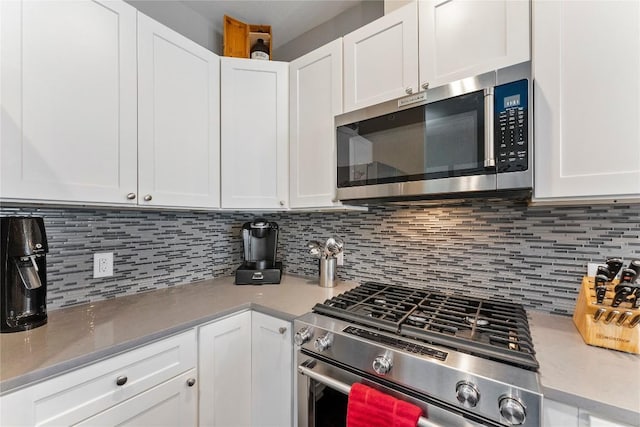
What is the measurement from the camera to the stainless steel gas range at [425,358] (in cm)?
72

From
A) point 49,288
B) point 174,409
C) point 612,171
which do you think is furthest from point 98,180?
point 612,171

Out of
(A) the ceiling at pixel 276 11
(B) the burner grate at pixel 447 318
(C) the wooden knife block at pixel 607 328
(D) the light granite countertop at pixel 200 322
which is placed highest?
(A) the ceiling at pixel 276 11

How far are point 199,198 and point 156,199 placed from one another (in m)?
0.22

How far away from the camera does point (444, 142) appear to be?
1.06m

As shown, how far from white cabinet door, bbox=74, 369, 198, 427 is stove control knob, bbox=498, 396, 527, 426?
3.62ft

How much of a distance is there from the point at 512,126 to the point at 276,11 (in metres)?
1.62

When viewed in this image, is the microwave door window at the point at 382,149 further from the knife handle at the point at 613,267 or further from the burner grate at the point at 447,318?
the knife handle at the point at 613,267

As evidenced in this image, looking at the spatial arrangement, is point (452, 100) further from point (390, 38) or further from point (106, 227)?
point (106, 227)

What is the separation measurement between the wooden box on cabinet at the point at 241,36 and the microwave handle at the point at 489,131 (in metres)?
1.43

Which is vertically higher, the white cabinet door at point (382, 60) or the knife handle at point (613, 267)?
the white cabinet door at point (382, 60)

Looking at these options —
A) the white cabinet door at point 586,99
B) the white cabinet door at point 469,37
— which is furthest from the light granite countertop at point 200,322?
the white cabinet door at point 469,37

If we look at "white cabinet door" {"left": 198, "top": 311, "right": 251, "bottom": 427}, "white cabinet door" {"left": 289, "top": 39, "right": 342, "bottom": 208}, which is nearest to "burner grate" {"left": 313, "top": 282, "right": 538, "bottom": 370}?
"white cabinet door" {"left": 198, "top": 311, "right": 251, "bottom": 427}

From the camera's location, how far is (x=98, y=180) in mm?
1108

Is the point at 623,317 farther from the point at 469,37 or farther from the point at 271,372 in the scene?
the point at 271,372
